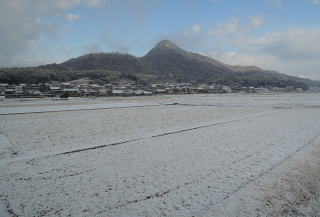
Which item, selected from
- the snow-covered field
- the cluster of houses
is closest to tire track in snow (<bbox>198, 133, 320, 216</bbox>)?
the snow-covered field

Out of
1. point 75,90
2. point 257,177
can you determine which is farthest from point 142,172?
point 75,90

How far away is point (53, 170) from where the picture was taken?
738cm

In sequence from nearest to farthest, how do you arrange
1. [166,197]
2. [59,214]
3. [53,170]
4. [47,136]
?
[59,214]
[166,197]
[53,170]
[47,136]

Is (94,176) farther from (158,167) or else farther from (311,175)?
(311,175)

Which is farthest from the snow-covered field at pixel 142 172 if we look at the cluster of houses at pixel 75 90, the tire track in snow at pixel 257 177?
the cluster of houses at pixel 75 90

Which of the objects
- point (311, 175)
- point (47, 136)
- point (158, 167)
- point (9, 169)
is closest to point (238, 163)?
point (311, 175)

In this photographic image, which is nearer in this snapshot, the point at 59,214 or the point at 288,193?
the point at 59,214

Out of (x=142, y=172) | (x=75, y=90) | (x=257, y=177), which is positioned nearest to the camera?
(x=257, y=177)

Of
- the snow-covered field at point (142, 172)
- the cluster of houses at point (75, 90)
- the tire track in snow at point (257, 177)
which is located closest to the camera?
the snow-covered field at point (142, 172)

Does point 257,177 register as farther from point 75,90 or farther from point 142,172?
point 75,90

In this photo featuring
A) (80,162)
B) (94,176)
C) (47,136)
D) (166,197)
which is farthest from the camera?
(47,136)

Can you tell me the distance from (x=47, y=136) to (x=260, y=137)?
10946 mm

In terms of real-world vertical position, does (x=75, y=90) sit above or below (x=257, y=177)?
below

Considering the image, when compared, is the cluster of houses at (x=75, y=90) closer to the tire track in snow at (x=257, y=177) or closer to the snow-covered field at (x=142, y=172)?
the snow-covered field at (x=142, y=172)
